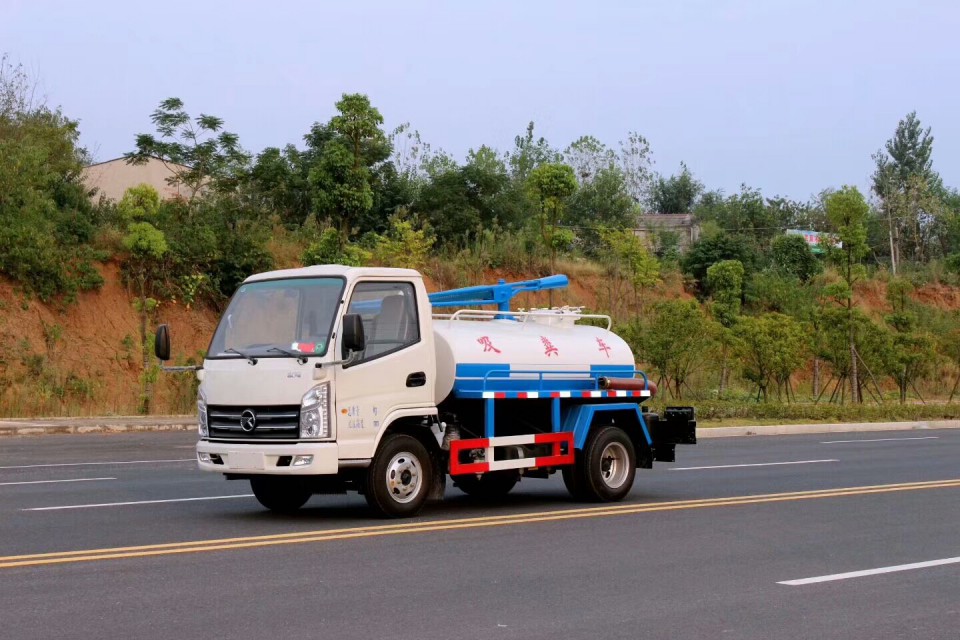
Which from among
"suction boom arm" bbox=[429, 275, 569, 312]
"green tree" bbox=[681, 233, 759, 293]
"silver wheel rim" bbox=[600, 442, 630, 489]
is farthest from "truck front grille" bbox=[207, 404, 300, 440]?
"green tree" bbox=[681, 233, 759, 293]

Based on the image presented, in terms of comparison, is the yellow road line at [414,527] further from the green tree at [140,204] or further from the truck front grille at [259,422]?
the green tree at [140,204]

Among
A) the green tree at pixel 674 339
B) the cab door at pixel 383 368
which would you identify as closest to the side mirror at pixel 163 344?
the cab door at pixel 383 368

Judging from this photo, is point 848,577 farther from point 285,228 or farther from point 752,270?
point 752,270

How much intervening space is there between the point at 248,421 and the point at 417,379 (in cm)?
177

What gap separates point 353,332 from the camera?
10750 mm

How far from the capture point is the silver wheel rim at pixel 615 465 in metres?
13.9

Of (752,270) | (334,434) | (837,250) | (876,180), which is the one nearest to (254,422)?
(334,434)

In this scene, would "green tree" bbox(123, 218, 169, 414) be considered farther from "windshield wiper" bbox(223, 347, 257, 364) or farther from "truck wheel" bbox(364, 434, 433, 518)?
"truck wheel" bbox(364, 434, 433, 518)

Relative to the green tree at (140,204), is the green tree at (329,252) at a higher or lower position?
lower

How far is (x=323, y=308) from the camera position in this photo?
1142 centimetres

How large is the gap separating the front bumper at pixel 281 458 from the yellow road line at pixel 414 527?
0.60m

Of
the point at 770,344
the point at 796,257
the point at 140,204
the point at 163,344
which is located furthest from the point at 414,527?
the point at 796,257

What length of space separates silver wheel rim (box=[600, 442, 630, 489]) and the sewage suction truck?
24 millimetres

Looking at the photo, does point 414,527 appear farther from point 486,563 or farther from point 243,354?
point 243,354
